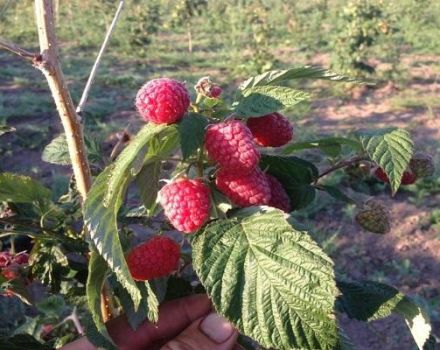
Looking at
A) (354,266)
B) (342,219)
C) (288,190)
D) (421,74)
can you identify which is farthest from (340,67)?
(288,190)

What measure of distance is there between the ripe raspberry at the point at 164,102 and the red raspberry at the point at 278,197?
21 centimetres

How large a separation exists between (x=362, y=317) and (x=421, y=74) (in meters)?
7.02

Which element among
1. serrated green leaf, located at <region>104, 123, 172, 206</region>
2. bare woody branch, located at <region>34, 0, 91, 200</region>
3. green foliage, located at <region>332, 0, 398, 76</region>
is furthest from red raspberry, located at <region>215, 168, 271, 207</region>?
green foliage, located at <region>332, 0, 398, 76</region>

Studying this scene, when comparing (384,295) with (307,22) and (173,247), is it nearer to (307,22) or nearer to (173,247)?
(173,247)

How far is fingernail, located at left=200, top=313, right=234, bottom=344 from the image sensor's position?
999mm

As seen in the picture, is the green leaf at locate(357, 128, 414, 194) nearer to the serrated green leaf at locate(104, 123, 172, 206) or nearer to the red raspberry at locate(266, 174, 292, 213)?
the red raspberry at locate(266, 174, 292, 213)

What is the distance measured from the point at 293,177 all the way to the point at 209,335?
318mm

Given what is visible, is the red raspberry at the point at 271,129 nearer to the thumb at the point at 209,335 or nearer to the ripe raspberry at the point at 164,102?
the ripe raspberry at the point at 164,102

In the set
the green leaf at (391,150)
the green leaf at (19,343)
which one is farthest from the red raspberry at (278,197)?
the green leaf at (19,343)

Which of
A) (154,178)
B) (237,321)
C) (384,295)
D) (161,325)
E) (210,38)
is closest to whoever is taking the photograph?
(237,321)

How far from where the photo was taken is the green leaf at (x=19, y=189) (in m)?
0.99

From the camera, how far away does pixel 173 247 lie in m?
0.88

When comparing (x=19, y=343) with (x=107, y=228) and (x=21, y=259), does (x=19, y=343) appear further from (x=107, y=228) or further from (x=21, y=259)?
(x=107, y=228)

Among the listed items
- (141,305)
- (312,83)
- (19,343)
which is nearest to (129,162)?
(141,305)
